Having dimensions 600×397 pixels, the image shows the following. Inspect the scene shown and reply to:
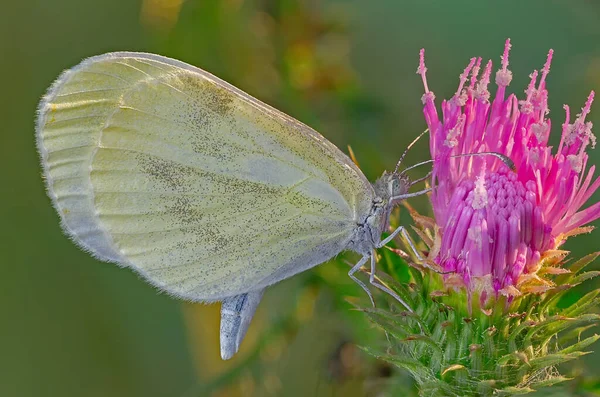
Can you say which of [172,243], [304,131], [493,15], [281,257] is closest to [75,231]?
[172,243]

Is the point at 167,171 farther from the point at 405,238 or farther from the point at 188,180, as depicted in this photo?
the point at 405,238

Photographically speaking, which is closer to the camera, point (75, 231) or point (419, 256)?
point (419, 256)

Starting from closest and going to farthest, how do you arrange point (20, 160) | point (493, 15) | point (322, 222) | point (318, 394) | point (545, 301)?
point (545, 301) → point (322, 222) → point (318, 394) → point (493, 15) → point (20, 160)

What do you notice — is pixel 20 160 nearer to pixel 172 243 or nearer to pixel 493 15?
pixel 172 243

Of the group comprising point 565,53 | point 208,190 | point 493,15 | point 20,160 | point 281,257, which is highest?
point 493,15

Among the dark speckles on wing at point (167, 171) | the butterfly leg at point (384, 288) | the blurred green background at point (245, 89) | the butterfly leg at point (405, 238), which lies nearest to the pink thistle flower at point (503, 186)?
the butterfly leg at point (405, 238)

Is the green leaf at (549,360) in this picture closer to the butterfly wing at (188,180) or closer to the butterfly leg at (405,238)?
the butterfly leg at (405,238)

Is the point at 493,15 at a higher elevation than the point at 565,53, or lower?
higher

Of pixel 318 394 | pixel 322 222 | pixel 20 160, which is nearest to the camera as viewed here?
pixel 322 222
